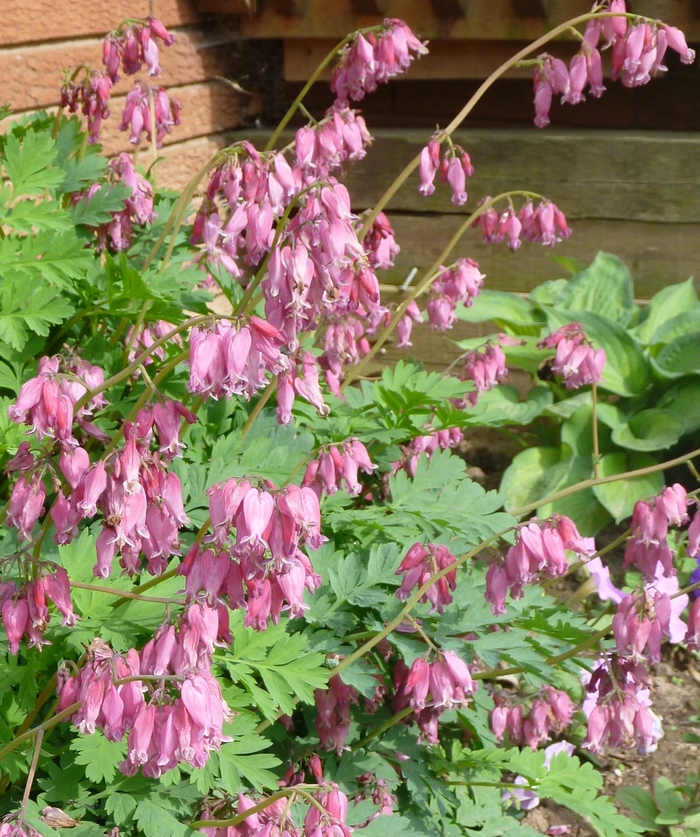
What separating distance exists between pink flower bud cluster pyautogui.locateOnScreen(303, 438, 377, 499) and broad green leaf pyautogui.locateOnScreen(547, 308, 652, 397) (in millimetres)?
2392

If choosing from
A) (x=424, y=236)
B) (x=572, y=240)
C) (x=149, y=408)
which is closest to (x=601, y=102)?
(x=572, y=240)

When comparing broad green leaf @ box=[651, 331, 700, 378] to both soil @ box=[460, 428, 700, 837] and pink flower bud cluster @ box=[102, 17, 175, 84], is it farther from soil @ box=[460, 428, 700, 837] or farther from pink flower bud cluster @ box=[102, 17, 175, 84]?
pink flower bud cluster @ box=[102, 17, 175, 84]

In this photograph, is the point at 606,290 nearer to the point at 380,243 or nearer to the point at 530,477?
the point at 530,477

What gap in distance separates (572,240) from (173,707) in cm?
380

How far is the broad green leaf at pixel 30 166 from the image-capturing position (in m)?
2.35

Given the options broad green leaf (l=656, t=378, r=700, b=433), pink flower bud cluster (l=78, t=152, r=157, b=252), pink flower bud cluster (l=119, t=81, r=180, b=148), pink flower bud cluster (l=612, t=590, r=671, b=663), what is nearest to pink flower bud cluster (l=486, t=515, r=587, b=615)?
pink flower bud cluster (l=612, t=590, r=671, b=663)

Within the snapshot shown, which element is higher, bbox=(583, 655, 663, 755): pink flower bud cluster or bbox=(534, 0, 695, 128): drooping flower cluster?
bbox=(534, 0, 695, 128): drooping flower cluster

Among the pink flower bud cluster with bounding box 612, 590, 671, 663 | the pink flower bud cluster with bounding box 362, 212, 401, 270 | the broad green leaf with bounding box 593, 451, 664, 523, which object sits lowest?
the broad green leaf with bounding box 593, 451, 664, 523

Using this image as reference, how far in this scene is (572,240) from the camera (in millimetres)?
4637

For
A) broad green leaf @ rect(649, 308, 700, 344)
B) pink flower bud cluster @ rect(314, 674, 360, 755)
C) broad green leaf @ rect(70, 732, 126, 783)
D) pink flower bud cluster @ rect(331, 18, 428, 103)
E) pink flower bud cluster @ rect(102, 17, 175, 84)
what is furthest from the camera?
broad green leaf @ rect(649, 308, 700, 344)

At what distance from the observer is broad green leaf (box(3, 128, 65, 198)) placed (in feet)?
7.71

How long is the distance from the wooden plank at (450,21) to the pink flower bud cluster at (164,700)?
11.9 ft

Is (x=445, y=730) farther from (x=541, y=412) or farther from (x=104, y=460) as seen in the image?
(x=541, y=412)

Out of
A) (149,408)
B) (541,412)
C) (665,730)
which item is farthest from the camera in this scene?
(541,412)
